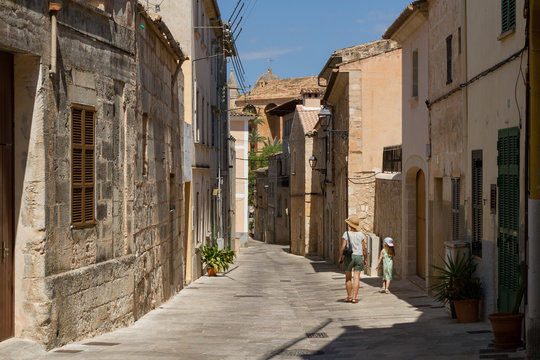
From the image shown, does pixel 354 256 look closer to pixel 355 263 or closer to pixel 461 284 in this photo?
pixel 355 263

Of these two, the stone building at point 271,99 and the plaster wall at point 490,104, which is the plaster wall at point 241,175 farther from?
the plaster wall at point 490,104

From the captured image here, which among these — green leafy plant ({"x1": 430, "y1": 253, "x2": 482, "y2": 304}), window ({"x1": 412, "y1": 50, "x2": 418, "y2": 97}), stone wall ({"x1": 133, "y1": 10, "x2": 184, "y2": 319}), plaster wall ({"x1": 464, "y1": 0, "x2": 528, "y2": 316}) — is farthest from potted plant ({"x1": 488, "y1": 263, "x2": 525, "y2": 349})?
window ({"x1": 412, "y1": 50, "x2": 418, "y2": 97})

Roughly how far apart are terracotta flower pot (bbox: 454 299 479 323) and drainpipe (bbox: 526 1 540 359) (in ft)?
9.17

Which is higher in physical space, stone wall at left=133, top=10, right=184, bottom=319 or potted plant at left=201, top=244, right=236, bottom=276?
stone wall at left=133, top=10, right=184, bottom=319

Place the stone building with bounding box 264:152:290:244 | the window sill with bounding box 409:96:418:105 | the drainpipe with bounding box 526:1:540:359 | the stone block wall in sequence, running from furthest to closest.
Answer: the stone building with bounding box 264:152:290:244 → the stone block wall → the window sill with bounding box 409:96:418:105 → the drainpipe with bounding box 526:1:540:359

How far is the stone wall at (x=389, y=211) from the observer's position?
1883 centimetres

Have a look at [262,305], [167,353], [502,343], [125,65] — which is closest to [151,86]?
[125,65]

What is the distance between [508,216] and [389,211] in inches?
423

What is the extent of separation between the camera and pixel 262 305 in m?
14.6

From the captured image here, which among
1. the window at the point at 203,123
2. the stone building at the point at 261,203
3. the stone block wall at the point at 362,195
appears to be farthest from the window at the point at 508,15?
the stone building at the point at 261,203

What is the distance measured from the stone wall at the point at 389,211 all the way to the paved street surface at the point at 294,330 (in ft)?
5.27

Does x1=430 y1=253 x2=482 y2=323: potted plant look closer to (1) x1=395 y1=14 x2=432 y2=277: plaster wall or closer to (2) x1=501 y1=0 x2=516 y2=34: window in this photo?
(2) x1=501 y1=0 x2=516 y2=34: window

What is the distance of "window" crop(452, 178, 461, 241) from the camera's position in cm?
1281

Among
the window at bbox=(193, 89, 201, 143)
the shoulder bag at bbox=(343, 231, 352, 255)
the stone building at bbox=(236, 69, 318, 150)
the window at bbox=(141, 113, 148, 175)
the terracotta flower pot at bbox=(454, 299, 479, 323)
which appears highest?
the stone building at bbox=(236, 69, 318, 150)
